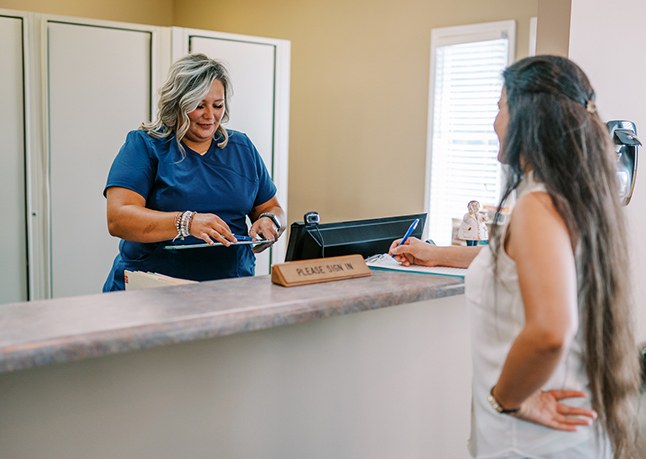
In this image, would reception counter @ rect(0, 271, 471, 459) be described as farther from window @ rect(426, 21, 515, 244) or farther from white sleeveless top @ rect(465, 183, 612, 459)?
window @ rect(426, 21, 515, 244)

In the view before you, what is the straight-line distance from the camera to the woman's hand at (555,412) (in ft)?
4.19

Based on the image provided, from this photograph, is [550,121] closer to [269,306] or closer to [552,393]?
[552,393]

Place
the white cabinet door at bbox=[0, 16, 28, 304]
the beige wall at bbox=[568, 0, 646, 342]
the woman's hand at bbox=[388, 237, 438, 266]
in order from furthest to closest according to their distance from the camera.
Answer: the white cabinet door at bbox=[0, 16, 28, 304] → the beige wall at bbox=[568, 0, 646, 342] → the woman's hand at bbox=[388, 237, 438, 266]

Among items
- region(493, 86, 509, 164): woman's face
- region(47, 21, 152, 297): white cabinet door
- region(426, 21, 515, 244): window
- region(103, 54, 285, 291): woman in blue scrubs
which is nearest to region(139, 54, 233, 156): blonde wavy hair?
region(103, 54, 285, 291): woman in blue scrubs

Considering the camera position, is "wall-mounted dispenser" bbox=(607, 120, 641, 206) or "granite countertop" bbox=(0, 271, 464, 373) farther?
"wall-mounted dispenser" bbox=(607, 120, 641, 206)

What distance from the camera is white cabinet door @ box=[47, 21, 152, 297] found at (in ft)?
12.1

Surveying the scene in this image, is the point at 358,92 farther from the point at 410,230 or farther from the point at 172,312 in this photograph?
the point at 172,312

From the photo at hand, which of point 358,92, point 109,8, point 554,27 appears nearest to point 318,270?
point 554,27

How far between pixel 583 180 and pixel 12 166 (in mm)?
3106

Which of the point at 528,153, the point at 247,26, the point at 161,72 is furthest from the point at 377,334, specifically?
Result: the point at 247,26

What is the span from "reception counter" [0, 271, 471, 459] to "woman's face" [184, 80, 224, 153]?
0.69m

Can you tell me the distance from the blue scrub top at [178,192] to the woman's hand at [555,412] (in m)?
1.20

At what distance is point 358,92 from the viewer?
5109mm

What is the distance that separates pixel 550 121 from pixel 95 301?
2.88 feet
